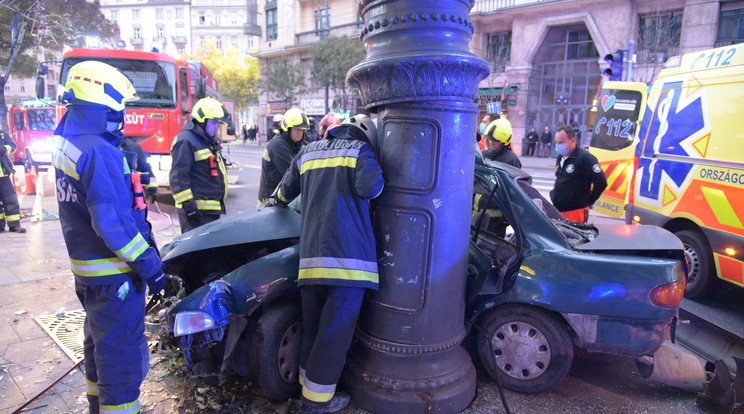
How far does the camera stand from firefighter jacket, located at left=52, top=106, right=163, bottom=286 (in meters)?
2.34

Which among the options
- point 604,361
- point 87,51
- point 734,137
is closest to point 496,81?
point 87,51

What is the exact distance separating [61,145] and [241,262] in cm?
152

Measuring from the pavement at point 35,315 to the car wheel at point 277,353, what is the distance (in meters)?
1.11

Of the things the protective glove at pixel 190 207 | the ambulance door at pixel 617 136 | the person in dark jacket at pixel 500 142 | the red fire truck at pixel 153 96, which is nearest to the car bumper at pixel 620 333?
the person in dark jacket at pixel 500 142

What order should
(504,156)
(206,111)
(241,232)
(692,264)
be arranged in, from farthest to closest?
(504,156) < (692,264) < (206,111) < (241,232)

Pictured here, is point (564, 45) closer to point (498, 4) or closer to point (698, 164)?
point (498, 4)

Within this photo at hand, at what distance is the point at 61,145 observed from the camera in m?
2.43

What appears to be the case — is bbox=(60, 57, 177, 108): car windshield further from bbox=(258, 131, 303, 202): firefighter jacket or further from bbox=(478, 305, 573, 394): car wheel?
bbox=(478, 305, 573, 394): car wheel

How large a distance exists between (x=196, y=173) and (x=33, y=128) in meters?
16.3

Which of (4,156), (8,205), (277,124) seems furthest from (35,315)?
(277,124)

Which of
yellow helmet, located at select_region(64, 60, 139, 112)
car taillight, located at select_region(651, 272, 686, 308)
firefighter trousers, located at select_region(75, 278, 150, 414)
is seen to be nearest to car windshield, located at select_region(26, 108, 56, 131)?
yellow helmet, located at select_region(64, 60, 139, 112)

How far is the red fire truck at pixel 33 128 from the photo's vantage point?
16.0 m

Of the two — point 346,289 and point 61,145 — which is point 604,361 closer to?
point 346,289

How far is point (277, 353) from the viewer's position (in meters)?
2.92
